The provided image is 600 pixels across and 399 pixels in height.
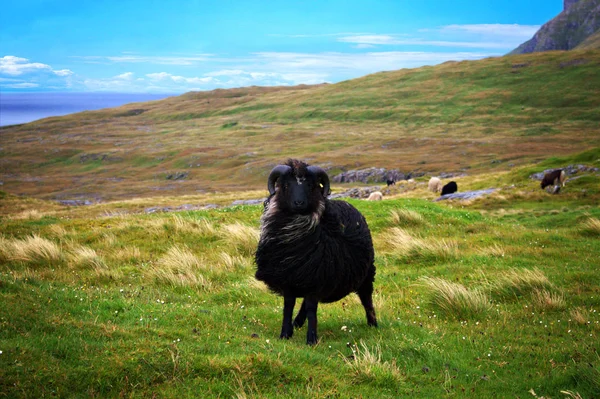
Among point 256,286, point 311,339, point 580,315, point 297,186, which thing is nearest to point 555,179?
point 580,315

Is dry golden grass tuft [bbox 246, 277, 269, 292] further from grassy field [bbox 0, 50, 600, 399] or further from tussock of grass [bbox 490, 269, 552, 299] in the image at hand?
tussock of grass [bbox 490, 269, 552, 299]

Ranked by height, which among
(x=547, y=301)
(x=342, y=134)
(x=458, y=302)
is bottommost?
(x=547, y=301)

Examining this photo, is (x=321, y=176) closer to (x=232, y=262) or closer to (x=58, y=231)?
(x=232, y=262)

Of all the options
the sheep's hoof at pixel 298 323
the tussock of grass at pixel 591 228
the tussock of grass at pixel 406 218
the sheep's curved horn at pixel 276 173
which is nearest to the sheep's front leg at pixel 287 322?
the sheep's hoof at pixel 298 323

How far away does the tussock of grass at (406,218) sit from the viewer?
1948cm

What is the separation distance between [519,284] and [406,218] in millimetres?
8287

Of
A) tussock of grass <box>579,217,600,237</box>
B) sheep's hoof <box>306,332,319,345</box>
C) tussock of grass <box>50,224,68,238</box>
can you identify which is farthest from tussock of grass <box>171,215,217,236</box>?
tussock of grass <box>579,217,600,237</box>

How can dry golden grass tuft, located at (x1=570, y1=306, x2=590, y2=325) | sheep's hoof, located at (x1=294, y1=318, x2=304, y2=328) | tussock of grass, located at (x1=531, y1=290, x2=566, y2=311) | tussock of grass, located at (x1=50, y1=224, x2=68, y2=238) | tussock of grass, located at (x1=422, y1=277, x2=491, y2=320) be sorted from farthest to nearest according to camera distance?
1. tussock of grass, located at (x1=50, y1=224, x2=68, y2=238)
2. tussock of grass, located at (x1=531, y1=290, x2=566, y2=311)
3. tussock of grass, located at (x1=422, y1=277, x2=491, y2=320)
4. dry golden grass tuft, located at (x1=570, y1=306, x2=590, y2=325)
5. sheep's hoof, located at (x1=294, y1=318, x2=304, y2=328)

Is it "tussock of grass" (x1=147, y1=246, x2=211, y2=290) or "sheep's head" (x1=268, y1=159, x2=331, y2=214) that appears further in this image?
"tussock of grass" (x1=147, y1=246, x2=211, y2=290)

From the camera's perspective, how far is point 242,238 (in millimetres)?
15914

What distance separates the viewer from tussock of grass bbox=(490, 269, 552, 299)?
11281mm

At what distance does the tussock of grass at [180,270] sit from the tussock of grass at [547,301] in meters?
7.05

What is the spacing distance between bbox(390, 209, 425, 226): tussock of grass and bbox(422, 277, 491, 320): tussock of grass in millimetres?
8851

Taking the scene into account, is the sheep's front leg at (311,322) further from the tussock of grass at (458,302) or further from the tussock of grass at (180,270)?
the tussock of grass at (180,270)
